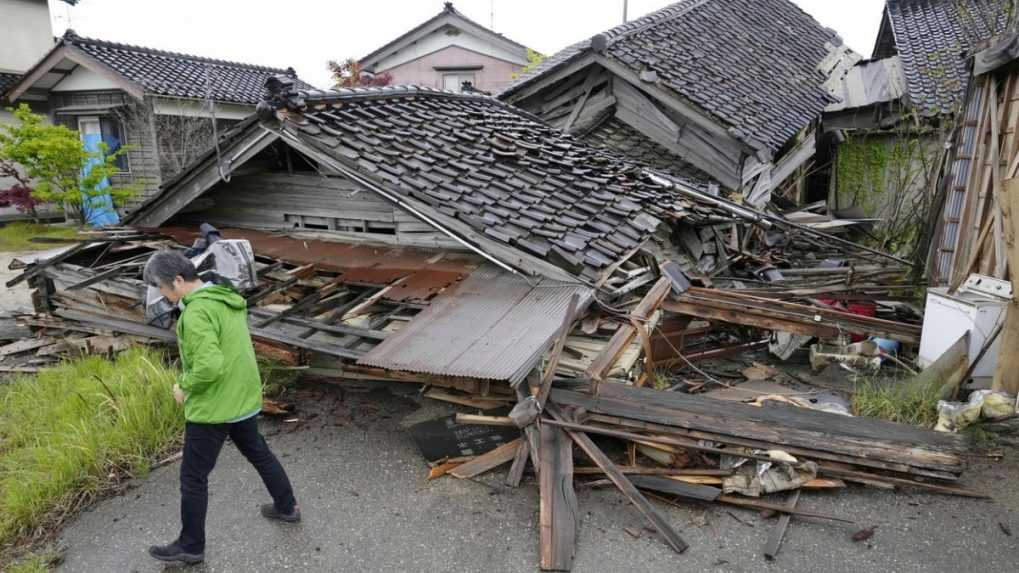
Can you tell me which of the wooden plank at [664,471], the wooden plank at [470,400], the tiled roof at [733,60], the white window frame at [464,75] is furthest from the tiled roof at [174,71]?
the wooden plank at [664,471]

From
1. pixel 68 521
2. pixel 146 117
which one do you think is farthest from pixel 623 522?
pixel 146 117

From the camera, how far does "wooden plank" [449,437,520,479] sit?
4648mm

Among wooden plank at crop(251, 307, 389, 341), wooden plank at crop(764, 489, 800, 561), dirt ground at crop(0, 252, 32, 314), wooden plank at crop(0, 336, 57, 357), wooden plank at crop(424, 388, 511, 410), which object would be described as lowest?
dirt ground at crop(0, 252, 32, 314)

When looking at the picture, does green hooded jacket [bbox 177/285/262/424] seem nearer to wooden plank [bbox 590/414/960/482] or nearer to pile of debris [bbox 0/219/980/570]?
pile of debris [bbox 0/219/980/570]

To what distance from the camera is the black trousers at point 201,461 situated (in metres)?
3.61

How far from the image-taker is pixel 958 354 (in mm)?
5387

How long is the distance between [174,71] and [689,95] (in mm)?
16596

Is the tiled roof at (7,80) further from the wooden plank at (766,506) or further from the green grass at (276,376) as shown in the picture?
the wooden plank at (766,506)

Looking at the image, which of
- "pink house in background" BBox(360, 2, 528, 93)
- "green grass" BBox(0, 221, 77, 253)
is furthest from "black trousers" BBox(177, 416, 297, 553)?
"pink house in background" BBox(360, 2, 528, 93)

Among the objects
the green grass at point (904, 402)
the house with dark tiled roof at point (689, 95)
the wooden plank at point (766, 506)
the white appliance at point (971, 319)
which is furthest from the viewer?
the house with dark tiled roof at point (689, 95)

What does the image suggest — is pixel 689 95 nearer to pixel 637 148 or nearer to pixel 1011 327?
pixel 637 148

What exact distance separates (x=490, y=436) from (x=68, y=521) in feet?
10.6

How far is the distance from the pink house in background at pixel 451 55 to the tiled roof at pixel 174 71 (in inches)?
250

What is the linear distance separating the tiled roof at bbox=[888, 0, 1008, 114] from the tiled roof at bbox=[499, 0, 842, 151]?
6.51 feet
